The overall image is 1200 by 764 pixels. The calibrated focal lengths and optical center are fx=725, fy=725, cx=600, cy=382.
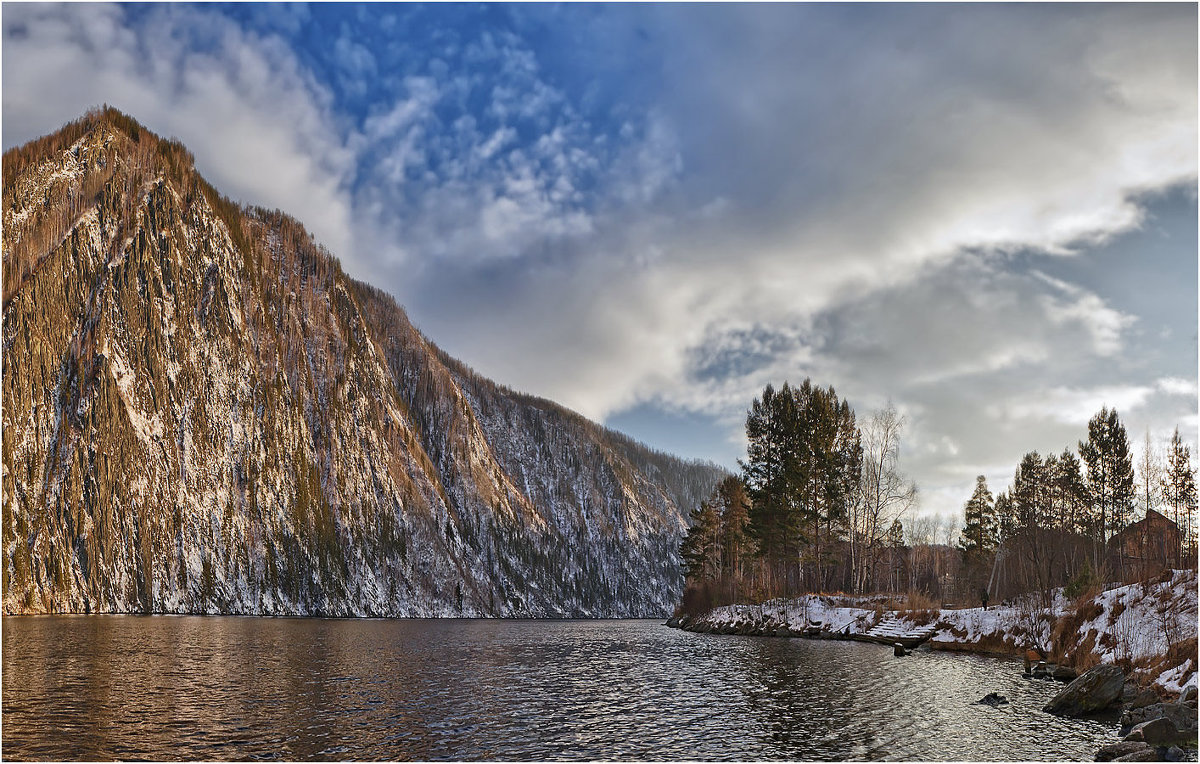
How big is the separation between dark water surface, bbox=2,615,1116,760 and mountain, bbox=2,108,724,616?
2852 inches

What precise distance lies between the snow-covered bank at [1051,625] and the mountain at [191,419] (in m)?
85.8

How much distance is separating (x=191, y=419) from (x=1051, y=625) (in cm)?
12476

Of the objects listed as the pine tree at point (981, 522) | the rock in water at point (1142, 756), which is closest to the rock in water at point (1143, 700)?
the rock in water at point (1142, 756)

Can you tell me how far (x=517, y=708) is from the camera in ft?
77.3

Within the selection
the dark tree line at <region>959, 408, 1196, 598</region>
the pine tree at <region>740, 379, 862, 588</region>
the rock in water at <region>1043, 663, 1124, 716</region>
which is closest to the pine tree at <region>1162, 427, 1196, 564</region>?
the dark tree line at <region>959, 408, 1196, 598</region>

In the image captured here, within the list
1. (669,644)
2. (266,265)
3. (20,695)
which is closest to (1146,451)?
(669,644)

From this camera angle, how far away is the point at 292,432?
141625mm

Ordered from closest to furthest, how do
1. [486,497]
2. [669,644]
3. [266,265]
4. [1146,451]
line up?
[669,644], [1146,451], [266,265], [486,497]

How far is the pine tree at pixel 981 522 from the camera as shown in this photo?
9350cm

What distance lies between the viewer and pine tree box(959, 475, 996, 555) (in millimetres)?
93500

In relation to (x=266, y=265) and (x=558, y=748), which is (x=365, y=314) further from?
(x=558, y=748)

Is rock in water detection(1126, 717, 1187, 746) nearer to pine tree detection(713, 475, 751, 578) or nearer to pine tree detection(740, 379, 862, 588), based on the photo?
pine tree detection(740, 379, 862, 588)

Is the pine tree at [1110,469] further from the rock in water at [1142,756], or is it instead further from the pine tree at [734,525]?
the rock in water at [1142,756]

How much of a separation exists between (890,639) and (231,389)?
121m
